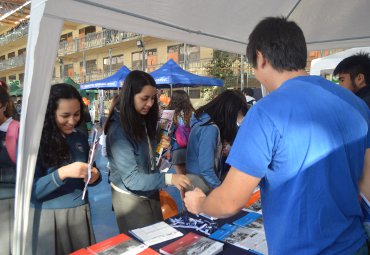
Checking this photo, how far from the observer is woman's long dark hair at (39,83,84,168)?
1.46m

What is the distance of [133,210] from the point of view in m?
1.71

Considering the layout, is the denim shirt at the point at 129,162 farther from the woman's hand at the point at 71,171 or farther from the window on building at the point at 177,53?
the window on building at the point at 177,53

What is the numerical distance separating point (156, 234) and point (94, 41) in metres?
20.5

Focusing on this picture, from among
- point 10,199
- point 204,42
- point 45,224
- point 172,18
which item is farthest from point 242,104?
point 10,199

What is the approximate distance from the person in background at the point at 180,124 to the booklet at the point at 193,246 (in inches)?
48.0

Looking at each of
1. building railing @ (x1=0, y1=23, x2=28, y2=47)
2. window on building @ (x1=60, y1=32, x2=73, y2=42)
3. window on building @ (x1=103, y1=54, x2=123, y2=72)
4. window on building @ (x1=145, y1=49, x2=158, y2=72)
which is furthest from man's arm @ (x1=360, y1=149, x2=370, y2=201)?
building railing @ (x1=0, y1=23, x2=28, y2=47)

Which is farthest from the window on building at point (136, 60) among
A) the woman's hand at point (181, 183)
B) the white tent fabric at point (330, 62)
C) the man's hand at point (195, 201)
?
the man's hand at point (195, 201)

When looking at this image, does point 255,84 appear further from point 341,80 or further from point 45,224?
point 45,224

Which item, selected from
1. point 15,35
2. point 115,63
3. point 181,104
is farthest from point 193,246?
point 15,35

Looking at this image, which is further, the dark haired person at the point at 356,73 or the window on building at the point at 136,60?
the window on building at the point at 136,60

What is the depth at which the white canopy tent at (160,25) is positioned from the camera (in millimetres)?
1271

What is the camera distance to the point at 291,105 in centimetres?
77

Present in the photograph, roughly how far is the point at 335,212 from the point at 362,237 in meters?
0.19

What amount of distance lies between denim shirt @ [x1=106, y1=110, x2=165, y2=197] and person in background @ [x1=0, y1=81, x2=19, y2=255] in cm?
59
